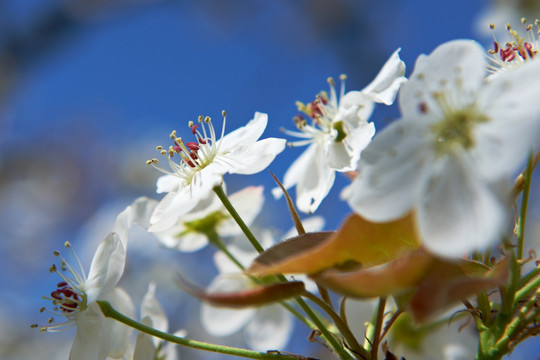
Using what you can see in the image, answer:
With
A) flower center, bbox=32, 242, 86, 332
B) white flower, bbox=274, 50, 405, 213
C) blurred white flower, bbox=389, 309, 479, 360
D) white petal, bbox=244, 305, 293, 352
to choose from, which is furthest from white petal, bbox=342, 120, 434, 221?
white petal, bbox=244, 305, 293, 352

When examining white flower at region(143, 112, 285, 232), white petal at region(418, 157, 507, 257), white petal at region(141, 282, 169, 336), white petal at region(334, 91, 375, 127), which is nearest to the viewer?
white petal at region(418, 157, 507, 257)

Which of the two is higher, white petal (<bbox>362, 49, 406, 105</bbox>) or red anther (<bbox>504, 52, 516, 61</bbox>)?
white petal (<bbox>362, 49, 406, 105</bbox>)

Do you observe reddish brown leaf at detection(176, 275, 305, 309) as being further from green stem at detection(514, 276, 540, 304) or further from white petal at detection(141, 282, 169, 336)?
white petal at detection(141, 282, 169, 336)

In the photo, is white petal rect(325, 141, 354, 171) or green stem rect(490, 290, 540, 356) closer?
green stem rect(490, 290, 540, 356)

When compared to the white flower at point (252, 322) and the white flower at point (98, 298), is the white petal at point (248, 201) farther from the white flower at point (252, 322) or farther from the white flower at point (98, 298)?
the white flower at point (98, 298)

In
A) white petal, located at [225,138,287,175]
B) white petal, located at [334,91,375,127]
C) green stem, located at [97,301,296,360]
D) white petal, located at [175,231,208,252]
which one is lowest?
green stem, located at [97,301,296,360]

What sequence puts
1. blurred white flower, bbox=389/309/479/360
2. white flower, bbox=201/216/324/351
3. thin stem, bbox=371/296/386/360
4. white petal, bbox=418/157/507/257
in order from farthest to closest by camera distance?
1. white flower, bbox=201/216/324/351
2. blurred white flower, bbox=389/309/479/360
3. thin stem, bbox=371/296/386/360
4. white petal, bbox=418/157/507/257

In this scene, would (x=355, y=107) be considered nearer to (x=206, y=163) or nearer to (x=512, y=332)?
(x=206, y=163)

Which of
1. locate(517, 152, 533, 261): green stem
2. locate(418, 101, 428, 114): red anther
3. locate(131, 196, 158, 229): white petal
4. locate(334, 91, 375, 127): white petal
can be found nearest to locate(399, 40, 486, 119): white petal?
locate(418, 101, 428, 114): red anther
